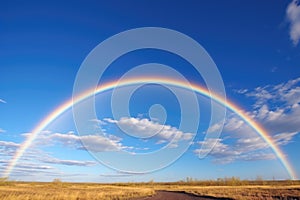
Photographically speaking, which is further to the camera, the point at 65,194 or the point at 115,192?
the point at 115,192

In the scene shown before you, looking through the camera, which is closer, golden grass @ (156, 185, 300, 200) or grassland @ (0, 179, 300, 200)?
golden grass @ (156, 185, 300, 200)

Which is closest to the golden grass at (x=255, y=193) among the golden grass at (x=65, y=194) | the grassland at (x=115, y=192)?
the grassland at (x=115, y=192)

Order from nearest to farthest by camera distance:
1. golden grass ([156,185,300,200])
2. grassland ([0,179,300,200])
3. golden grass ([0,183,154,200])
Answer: golden grass ([156,185,300,200])
golden grass ([0,183,154,200])
grassland ([0,179,300,200])

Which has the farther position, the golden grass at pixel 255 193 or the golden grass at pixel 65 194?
the golden grass at pixel 65 194

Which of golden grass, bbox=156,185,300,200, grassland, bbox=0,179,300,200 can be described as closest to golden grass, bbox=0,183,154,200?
grassland, bbox=0,179,300,200

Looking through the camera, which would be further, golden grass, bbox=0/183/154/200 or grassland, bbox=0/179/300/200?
grassland, bbox=0/179/300/200

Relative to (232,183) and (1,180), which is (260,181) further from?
(1,180)

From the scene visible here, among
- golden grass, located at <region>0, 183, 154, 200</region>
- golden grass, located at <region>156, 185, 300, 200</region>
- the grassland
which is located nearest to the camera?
golden grass, located at <region>156, 185, 300, 200</region>

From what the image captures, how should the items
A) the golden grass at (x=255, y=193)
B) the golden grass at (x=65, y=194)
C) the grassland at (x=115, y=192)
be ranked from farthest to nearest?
the grassland at (x=115, y=192), the golden grass at (x=65, y=194), the golden grass at (x=255, y=193)

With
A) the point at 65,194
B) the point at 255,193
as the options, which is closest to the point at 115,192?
the point at 65,194

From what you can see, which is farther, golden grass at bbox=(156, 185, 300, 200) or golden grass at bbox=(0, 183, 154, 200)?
golden grass at bbox=(0, 183, 154, 200)

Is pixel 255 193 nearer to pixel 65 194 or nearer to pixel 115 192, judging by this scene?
pixel 115 192

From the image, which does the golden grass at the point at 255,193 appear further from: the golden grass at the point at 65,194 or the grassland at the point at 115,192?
the golden grass at the point at 65,194

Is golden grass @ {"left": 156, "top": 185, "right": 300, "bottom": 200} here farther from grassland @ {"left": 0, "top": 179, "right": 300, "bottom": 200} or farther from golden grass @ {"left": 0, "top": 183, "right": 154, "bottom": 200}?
golden grass @ {"left": 0, "top": 183, "right": 154, "bottom": 200}
